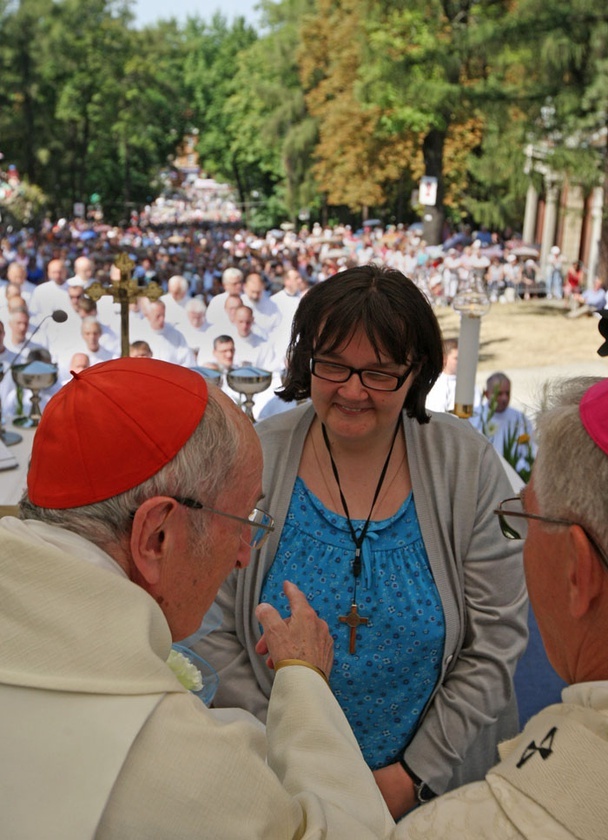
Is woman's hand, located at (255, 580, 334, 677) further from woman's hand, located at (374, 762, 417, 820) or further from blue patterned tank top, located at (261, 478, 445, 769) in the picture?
woman's hand, located at (374, 762, 417, 820)

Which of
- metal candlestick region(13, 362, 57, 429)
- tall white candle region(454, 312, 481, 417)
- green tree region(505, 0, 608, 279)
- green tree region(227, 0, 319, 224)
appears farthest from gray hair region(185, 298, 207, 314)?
green tree region(227, 0, 319, 224)

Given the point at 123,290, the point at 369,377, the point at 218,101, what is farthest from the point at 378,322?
the point at 218,101

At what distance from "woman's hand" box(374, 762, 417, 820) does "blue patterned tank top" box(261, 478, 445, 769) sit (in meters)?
0.05

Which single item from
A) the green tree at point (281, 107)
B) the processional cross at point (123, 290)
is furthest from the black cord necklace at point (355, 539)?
the green tree at point (281, 107)

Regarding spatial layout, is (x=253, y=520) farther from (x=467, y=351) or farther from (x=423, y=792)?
(x=467, y=351)

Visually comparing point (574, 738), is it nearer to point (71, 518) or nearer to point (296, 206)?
point (71, 518)

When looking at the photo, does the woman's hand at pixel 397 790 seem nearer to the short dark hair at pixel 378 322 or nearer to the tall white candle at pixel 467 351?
the short dark hair at pixel 378 322

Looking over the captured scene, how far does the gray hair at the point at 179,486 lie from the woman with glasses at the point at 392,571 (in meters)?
0.77

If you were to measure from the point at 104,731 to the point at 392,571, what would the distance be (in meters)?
1.12

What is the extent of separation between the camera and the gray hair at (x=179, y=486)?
4.16ft

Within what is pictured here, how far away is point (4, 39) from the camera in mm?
40781

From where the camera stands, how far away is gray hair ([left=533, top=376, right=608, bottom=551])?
120 cm

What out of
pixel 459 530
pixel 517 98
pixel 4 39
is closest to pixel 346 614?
pixel 459 530

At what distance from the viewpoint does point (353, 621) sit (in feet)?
6.71
